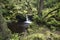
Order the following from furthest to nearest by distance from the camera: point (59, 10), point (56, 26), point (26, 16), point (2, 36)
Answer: point (26, 16), point (59, 10), point (56, 26), point (2, 36)

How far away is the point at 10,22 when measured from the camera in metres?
15.8

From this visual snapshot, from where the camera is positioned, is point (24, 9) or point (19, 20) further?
point (24, 9)

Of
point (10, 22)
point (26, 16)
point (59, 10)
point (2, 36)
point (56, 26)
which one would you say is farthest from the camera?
point (26, 16)

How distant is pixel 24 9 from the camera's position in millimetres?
19391

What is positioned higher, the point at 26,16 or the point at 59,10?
the point at 59,10

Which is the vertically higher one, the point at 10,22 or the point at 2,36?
the point at 2,36

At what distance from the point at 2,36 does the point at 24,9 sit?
465 inches

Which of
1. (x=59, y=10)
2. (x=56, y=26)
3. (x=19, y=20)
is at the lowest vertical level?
(x=19, y=20)

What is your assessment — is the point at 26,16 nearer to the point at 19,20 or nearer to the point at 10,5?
the point at 19,20

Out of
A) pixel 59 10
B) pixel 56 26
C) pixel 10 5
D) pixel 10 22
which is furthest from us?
pixel 10 5

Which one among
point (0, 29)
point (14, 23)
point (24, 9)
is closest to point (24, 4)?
point (24, 9)

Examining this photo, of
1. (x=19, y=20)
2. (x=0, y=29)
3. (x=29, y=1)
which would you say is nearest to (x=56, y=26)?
(x=0, y=29)

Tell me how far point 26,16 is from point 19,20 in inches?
58.8

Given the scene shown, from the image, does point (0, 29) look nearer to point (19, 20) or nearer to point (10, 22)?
point (10, 22)
